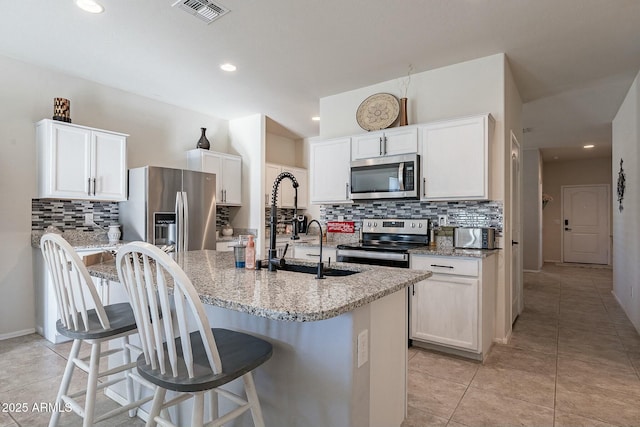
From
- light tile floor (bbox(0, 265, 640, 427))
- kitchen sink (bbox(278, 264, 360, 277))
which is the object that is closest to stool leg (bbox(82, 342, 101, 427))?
light tile floor (bbox(0, 265, 640, 427))

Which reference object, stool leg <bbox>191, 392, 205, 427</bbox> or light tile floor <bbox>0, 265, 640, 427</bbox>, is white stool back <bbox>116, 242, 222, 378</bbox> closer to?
stool leg <bbox>191, 392, 205, 427</bbox>

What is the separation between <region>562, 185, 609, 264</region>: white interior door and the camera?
27.3 feet

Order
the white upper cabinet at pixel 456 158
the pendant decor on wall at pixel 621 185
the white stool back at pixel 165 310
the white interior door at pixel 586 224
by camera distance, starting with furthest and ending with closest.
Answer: the white interior door at pixel 586 224, the pendant decor on wall at pixel 621 185, the white upper cabinet at pixel 456 158, the white stool back at pixel 165 310

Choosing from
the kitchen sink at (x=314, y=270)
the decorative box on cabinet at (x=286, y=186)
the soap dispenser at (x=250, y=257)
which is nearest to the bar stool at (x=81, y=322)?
the soap dispenser at (x=250, y=257)

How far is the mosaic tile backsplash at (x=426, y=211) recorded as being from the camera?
10.7ft

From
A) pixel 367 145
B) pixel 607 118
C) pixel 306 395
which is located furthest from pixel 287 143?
pixel 306 395

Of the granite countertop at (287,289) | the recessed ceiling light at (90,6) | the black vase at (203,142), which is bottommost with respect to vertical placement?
the granite countertop at (287,289)

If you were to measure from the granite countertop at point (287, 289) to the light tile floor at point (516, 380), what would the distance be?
93 cm

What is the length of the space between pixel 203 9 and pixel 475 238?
2865mm

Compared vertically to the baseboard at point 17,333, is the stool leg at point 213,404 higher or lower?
higher

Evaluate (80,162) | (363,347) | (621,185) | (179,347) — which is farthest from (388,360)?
(621,185)

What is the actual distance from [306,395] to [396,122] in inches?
116

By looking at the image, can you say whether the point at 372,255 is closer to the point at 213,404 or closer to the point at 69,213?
the point at 213,404

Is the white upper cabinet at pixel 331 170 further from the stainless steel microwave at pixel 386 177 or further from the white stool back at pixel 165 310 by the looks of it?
the white stool back at pixel 165 310
